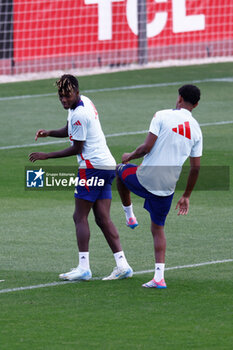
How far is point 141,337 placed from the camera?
7352 mm

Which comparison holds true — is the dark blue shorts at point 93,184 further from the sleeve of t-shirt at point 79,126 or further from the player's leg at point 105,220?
the sleeve of t-shirt at point 79,126

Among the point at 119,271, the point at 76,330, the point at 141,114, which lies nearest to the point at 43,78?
the point at 141,114

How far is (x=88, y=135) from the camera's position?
9109 mm

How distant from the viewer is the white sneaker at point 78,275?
912 cm

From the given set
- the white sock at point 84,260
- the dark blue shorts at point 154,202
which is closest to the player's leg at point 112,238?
the white sock at point 84,260

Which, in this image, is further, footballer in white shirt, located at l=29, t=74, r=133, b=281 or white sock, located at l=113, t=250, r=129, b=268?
white sock, located at l=113, t=250, r=129, b=268

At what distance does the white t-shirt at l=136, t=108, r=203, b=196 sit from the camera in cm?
861

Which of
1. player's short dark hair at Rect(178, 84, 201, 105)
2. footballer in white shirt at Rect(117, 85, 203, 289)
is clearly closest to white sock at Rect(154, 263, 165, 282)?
footballer in white shirt at Rect(117, 85, 203, 289)

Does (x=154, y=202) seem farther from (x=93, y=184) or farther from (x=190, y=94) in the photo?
(x=190, y=94)

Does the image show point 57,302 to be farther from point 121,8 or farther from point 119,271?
point 121,8

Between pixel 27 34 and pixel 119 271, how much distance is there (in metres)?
16.8

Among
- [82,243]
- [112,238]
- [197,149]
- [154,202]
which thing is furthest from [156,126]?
[82,243]

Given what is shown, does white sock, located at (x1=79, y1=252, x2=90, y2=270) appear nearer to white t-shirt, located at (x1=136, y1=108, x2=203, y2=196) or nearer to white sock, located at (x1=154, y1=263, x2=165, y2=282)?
white sock, located at (x1=154, y1=263, x2=165, y2=282)

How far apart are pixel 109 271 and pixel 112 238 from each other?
1.62 feet
